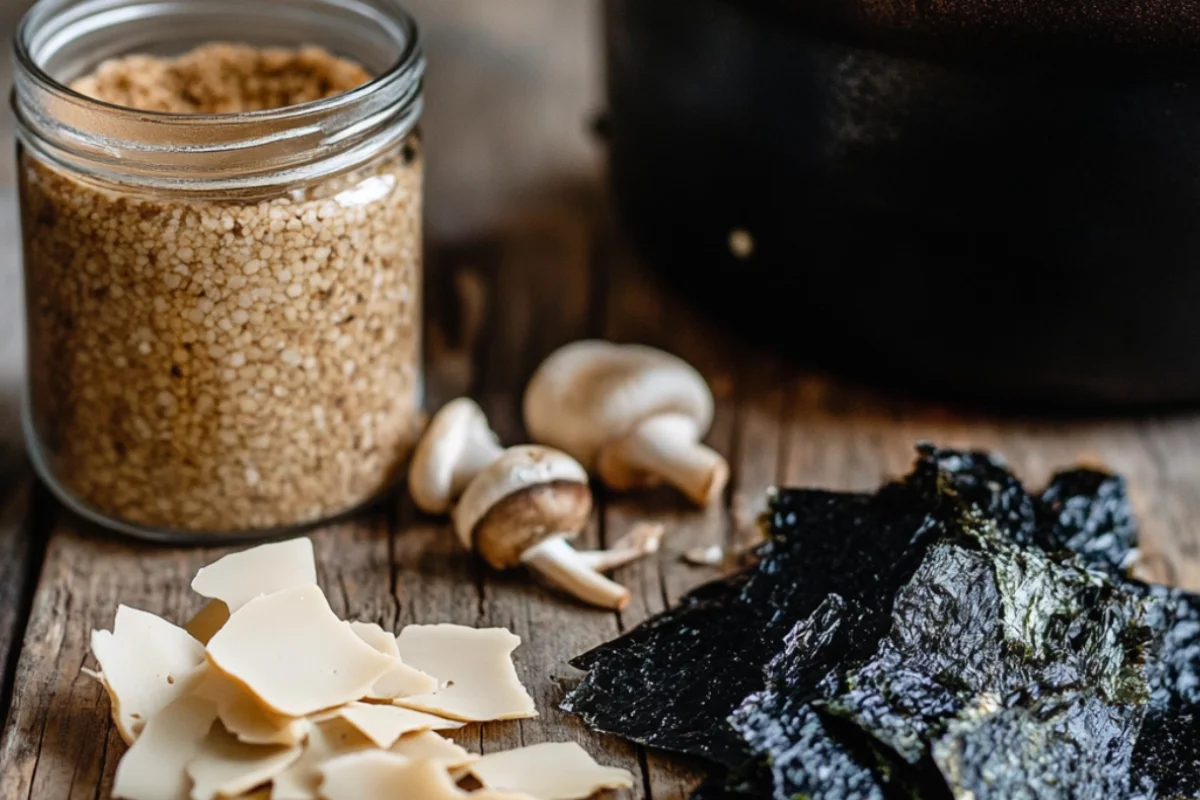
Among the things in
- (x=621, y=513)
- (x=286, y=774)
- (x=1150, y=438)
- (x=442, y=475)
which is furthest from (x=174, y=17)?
(x=1150, y=438)

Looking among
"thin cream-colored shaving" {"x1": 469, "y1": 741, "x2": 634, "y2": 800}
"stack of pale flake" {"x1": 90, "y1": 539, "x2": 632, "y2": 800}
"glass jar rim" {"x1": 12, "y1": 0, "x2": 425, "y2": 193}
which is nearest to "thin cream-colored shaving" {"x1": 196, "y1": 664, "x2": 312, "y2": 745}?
"stack of pale flake" {"x1": 90, "y1": 539, "x2": 632, "y2": 800}

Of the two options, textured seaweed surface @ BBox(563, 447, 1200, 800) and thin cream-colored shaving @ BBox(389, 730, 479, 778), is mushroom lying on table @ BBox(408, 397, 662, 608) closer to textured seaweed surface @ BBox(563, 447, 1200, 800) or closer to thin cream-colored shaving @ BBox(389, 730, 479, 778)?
textured seaweed surface @ BBox(563, 447, 1200, 800)

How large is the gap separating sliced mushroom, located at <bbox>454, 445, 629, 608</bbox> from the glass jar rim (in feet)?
0.88

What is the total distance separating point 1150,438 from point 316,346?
0.81m

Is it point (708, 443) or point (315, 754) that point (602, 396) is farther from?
point (315, 754)

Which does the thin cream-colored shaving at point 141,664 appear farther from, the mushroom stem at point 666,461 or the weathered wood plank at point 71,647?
the mushroom stem at point 666,461

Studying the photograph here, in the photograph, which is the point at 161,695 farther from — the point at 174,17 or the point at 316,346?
the point at 174,17

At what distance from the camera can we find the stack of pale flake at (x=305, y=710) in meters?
0.83

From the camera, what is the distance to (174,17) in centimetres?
119

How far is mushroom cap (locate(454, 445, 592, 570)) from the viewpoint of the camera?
3.50 ft

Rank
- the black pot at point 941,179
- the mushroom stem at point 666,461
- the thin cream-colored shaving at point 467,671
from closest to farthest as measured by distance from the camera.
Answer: the thin cream-colored shaving at point 467,671, the black pot at point 941,179, the mushroom stem at point 666,461

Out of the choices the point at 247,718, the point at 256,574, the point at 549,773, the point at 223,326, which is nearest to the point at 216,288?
the point at 223,326

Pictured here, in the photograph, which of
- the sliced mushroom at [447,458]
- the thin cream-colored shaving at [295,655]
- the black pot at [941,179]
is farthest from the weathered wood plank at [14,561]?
the black pot at [941,179]

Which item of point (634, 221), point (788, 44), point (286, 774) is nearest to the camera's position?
point (286, 774)
